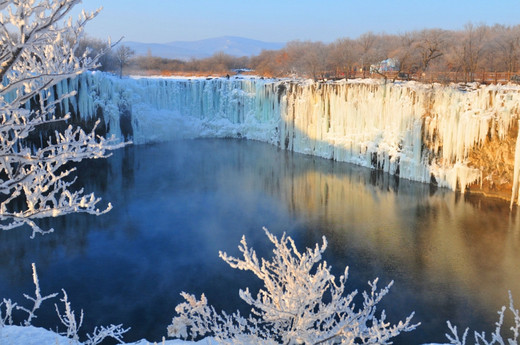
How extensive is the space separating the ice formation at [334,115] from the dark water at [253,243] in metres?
1.48

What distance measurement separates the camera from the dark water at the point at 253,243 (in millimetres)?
9680

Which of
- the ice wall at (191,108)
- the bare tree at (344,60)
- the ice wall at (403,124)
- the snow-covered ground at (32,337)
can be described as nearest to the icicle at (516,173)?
the ice wall at (403,124)

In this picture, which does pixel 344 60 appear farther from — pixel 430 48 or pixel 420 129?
pixel 420 129

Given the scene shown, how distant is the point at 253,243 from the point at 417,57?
21694 mm

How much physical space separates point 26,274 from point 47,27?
9.51m

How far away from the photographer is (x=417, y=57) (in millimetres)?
29531

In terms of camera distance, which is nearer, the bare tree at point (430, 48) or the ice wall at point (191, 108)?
the bare tree at point (430, 48)

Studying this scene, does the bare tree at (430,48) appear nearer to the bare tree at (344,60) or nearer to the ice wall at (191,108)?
the bare tree at (344,60)

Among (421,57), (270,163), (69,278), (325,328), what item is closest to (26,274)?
(69,278)

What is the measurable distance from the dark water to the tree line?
9.12 m

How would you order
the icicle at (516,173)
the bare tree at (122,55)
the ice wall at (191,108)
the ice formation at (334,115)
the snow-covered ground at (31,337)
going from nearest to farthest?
the snow-covered ground at (31,337), the icicle at (516,173), the ice formation at (334,115), the ice wall at (191,108), the bare tree at (122,55)

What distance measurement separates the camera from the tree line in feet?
82.5

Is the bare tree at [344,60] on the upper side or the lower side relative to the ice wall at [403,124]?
upper

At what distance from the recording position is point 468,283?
10570 mm
